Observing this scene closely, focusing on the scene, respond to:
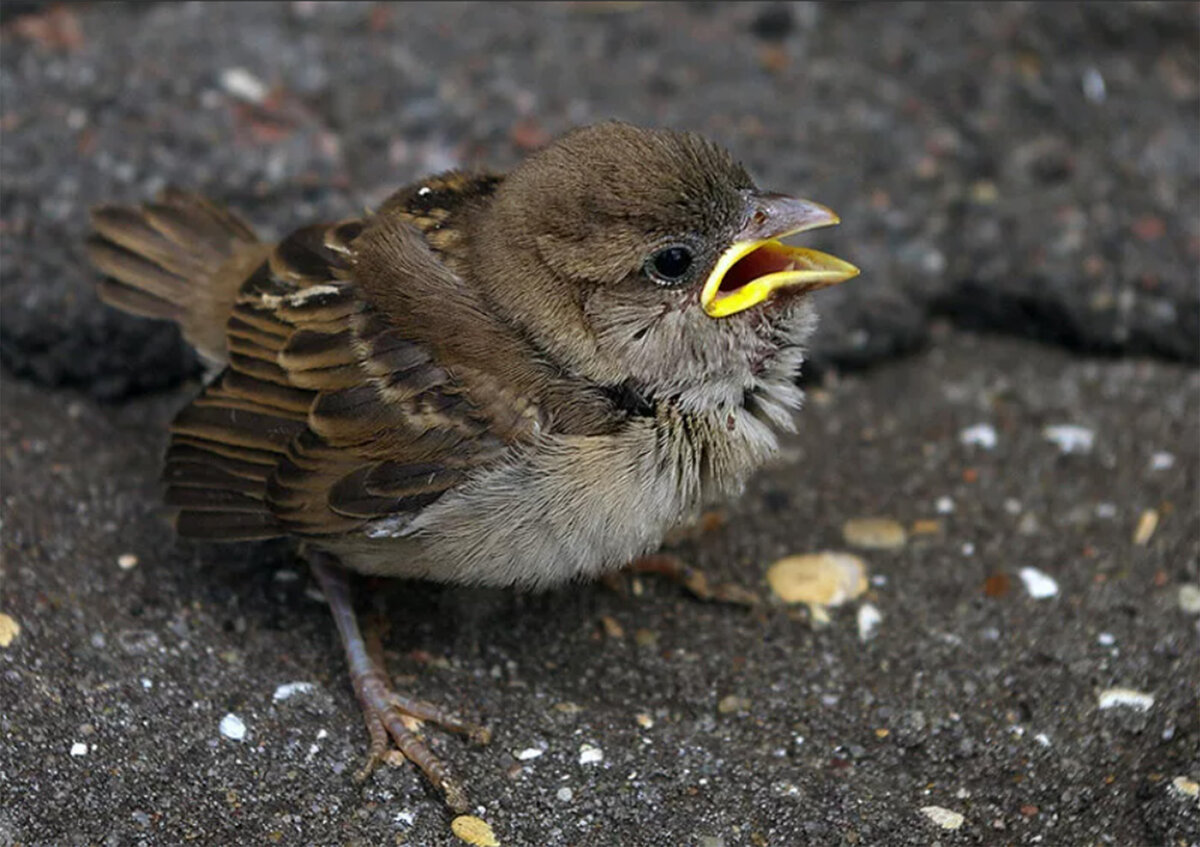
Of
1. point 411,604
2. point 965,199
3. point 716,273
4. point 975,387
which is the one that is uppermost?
point 716,273

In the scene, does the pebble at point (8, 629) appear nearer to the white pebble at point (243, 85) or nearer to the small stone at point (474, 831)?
the small stone at point (474, 831)

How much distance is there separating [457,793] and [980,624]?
1.53 metres

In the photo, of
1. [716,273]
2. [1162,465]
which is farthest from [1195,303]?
[716,273]

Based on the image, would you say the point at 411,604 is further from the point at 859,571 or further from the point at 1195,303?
the point at 1195,303

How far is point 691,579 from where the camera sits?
4242 millimetres

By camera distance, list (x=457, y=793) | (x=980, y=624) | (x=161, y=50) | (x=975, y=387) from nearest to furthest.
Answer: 1. (x=457, y=793)
2. (x=980, y=624)
3. (x=975, y=387)
4. (x=161, y=50)

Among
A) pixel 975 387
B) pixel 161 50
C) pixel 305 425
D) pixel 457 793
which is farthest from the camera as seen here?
pixel 161 50

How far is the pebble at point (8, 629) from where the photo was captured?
3715 mm

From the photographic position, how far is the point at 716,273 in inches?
140

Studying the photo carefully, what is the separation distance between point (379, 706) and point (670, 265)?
4.30ft

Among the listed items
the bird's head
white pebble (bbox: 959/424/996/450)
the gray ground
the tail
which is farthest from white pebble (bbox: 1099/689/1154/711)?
the tail

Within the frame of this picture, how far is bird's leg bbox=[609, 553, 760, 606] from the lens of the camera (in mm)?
4211

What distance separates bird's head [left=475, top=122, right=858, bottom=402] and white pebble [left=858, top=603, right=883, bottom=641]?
2.94 ft

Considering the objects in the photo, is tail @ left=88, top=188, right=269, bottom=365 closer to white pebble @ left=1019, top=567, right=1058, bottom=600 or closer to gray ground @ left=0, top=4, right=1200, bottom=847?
gray ground @ left=0, top=4, right=1200, bottom=847
